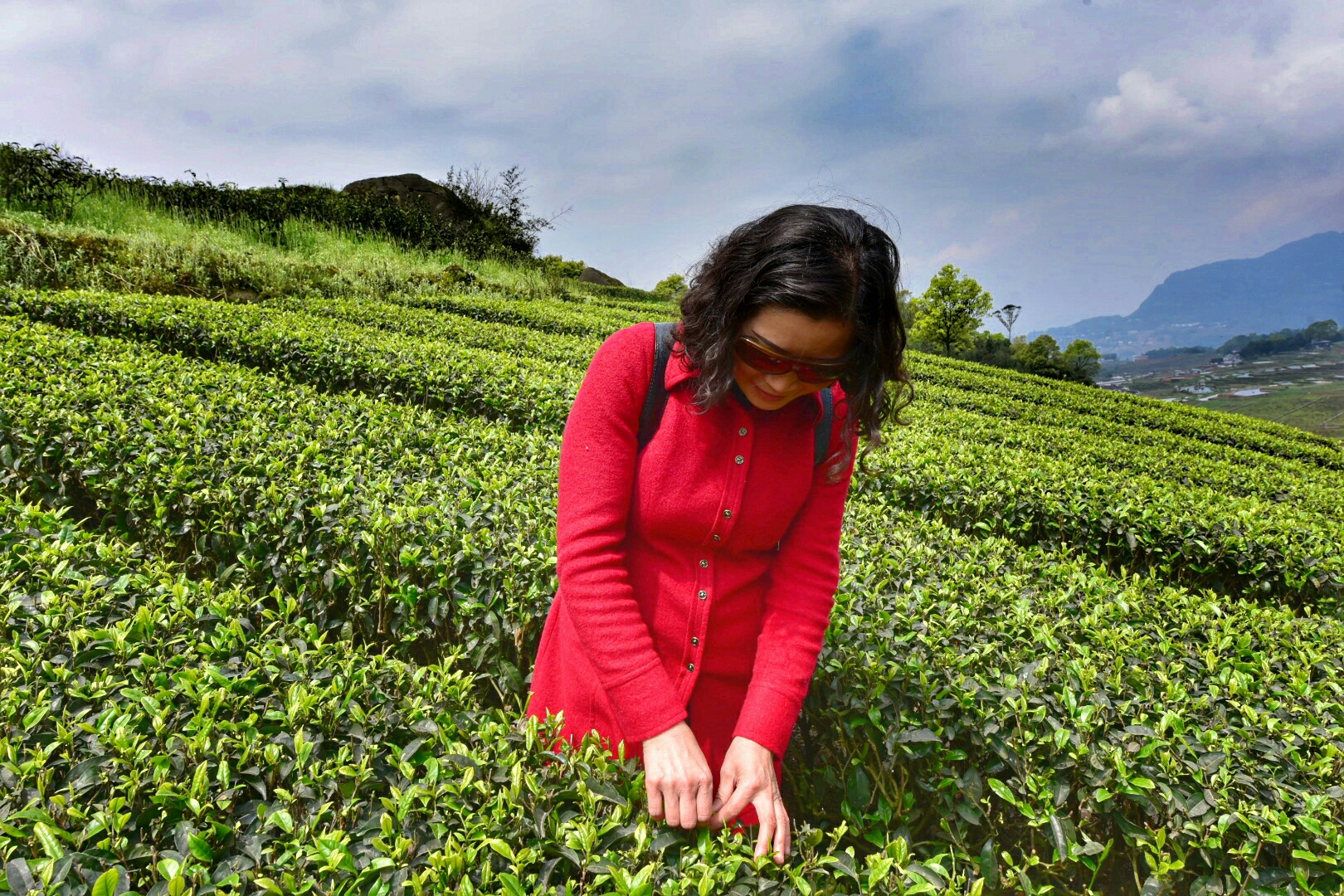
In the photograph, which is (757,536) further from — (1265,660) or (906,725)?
(1265,660)

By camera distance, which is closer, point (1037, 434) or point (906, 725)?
point (906, 725)

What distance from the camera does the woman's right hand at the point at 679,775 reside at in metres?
1.33

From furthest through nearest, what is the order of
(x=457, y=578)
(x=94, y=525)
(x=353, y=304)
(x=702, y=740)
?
(x=353, y=304), (x=94, y=525), (x=457, y=578), (x=702, y=740)

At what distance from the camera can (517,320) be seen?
1277 centimetres

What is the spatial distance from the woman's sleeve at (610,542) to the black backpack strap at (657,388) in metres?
0.02

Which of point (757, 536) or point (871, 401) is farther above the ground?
point (871, 401)

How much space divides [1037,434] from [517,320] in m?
9.04

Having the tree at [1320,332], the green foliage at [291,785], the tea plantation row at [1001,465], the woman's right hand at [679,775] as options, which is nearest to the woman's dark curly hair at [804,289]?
the woman's right hand at [679,775]

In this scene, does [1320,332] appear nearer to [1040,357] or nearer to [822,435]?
[1040,357]

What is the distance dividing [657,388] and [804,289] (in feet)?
1.27

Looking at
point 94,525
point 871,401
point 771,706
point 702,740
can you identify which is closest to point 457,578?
point 702,740

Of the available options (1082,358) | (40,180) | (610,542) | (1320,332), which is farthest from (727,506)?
(1320,332)

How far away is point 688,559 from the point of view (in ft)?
4.95

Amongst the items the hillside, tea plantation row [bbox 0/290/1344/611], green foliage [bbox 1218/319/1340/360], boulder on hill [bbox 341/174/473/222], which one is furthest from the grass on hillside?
green foliage [bbox 1218/319/1340/360]
